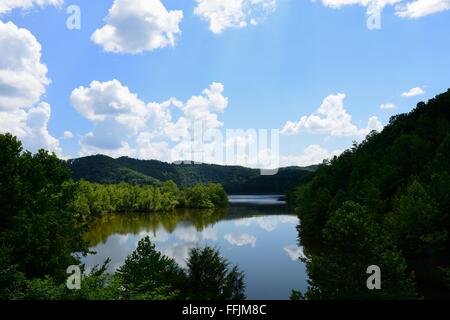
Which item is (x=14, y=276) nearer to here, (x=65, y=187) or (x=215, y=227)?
(x=65, y=187)

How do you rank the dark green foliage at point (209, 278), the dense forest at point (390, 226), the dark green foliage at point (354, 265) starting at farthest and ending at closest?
the dark green foliage at point (209, 278)
the dense forest at point (390, 226)
the dark green foliage at point (354, 265)

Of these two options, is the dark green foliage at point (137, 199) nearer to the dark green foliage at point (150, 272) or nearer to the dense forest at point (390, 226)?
the dense forest at point (390, 226)

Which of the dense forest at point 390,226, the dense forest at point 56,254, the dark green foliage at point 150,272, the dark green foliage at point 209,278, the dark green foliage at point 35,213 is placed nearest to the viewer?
the dense forest at point 56,254

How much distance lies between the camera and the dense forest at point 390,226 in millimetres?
20438

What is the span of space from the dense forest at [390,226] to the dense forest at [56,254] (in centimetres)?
602

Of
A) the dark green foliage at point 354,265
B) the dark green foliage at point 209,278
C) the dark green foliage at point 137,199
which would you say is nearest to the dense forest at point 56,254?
the dark green foliage at point 209,278

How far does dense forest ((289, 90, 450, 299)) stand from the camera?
20438mm

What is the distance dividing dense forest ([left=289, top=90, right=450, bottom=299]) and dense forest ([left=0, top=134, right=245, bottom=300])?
6022 millimetres

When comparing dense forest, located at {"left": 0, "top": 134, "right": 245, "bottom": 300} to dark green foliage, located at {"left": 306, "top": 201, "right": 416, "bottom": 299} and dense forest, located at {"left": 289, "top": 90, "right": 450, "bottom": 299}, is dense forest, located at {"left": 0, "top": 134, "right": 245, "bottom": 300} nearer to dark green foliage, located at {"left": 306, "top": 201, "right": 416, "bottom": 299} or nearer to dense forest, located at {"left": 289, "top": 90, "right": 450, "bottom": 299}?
dark green foliage, located at {"left": 306, "top": 201, "right": 416, "bottom": 299}

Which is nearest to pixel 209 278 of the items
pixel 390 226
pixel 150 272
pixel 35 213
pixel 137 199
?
pixel 150 272

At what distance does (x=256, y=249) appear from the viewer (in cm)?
6116

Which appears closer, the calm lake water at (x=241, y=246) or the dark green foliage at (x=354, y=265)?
the dark green foliage at (x=354, y=265)
